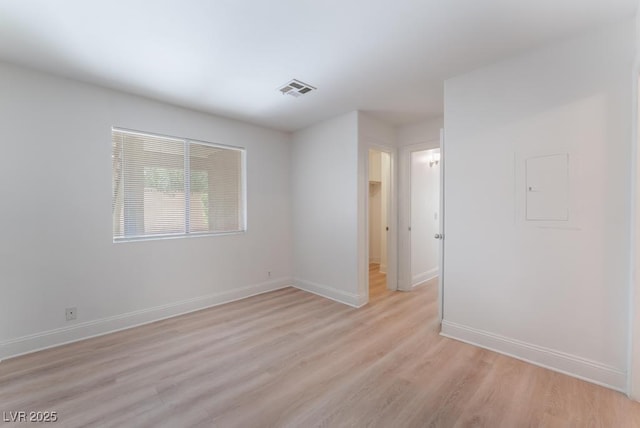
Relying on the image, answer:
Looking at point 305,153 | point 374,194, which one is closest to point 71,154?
point 305,153

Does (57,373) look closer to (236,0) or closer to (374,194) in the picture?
(236,0)

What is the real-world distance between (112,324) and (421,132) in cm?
467

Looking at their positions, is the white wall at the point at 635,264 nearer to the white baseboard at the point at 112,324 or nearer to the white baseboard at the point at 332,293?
the white baseboard at the point at 332,293

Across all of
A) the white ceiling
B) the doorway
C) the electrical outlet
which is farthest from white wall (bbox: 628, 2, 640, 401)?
the electrical outlet

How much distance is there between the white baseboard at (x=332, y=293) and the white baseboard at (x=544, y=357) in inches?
45.2

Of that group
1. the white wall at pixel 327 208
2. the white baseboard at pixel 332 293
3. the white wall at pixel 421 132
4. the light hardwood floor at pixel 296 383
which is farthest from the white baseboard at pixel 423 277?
the white wall at pixel 421 132

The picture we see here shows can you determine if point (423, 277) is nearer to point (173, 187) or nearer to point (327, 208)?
point (327, 208)

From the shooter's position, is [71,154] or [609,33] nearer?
[609,33]

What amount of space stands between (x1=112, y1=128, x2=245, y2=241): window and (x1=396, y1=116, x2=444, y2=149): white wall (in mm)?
2547

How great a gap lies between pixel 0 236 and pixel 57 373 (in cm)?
132

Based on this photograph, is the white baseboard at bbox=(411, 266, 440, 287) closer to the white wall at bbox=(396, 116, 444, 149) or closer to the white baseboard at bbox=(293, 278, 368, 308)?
the white baseboard at bbox=(293, 278, 368, 308)

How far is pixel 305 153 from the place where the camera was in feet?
14.5

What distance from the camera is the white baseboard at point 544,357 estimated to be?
6.49 ft

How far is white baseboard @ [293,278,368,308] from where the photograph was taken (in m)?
3.68
